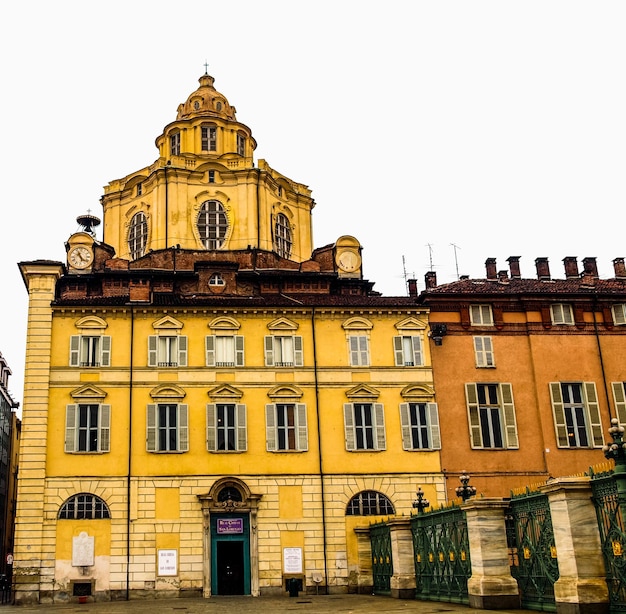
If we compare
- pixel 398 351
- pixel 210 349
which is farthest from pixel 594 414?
pixel 210 349

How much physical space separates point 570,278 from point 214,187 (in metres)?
22.7

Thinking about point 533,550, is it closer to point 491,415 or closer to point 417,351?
point 491,415

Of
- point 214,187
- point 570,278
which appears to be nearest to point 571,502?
point 570,278

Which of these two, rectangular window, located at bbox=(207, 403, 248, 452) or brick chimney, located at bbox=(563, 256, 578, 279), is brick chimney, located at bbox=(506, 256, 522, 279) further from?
rectangular window, located at bbox=(207, 403, 248, 452)

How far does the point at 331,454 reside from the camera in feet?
130

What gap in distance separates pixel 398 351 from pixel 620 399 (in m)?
11.5

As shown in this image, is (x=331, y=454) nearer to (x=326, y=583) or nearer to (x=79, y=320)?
(x=326, y=583)

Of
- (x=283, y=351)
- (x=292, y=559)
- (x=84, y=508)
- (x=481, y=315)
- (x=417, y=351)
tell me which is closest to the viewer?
(x=84, y=508)

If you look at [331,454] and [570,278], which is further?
[570,278]

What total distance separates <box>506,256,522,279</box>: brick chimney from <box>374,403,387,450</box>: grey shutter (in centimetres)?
1272

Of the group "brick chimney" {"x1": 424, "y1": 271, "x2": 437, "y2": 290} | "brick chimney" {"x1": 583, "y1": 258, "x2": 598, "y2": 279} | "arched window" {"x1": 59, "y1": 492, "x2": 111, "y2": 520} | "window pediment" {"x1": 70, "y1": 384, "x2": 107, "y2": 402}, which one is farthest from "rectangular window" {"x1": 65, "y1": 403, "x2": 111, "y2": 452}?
"brick chimney" {"x1": 583, "y1": 258, "x2": 598, "y2": 279}

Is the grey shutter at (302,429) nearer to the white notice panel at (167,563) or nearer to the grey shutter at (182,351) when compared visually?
the grey shutter at (182,351)

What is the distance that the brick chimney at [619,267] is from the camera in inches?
1908

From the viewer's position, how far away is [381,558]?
34531 millimetres
